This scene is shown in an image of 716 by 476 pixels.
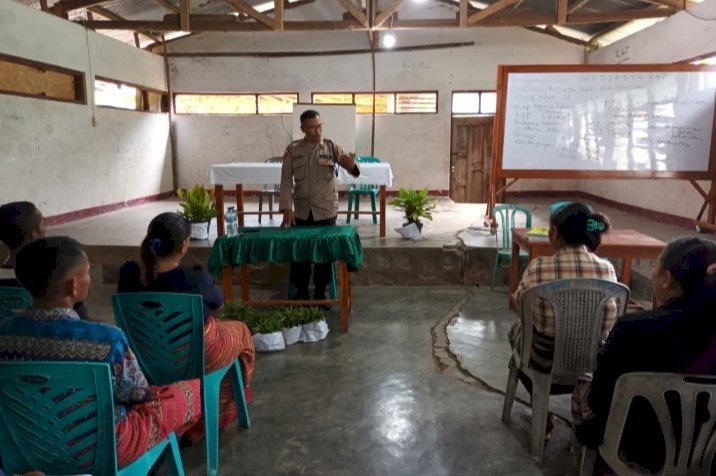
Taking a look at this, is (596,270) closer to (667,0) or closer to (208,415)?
(208,415)

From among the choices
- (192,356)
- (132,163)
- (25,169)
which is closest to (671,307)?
(192,356)

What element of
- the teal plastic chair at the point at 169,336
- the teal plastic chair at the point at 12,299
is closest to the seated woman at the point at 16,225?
the teal plastic chair at the point at 12,299

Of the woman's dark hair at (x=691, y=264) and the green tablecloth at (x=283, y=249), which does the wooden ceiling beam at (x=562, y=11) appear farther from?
the woman's dark hair at (x=691, y=264)

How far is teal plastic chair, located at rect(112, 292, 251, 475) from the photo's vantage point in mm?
2025

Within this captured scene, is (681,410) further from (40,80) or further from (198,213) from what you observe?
(40,80)

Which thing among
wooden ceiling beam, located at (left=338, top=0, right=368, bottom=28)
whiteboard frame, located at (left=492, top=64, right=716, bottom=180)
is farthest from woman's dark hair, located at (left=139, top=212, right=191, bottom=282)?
wooden ceiling beam, located at (left=338, top=0, right=368, bottom=28)

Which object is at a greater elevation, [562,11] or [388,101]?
[562,11]

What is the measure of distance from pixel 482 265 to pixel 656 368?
3.75 meters

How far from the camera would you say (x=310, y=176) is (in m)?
4.10

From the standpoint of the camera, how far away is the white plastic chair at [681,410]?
1.41 metres

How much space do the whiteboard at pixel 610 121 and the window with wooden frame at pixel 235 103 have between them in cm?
606

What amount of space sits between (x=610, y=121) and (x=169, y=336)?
4465 millimetres

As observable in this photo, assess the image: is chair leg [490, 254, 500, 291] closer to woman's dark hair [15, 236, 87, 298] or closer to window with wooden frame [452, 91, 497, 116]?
woman's dark hair [15, 236, 87, 298]

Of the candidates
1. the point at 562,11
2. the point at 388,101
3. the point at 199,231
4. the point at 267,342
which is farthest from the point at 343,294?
the point at 388,101
